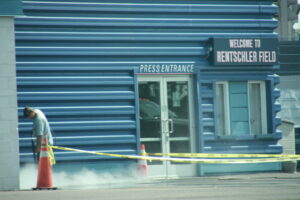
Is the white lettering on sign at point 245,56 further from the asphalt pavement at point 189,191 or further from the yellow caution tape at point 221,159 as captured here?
the asphalt pavement at point 189,191

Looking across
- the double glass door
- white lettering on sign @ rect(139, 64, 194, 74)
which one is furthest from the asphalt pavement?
white lettering on sign @ rect(139, 64, 194, 74)

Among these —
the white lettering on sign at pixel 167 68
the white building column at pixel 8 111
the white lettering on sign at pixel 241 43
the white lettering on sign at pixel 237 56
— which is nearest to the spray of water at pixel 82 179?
the white building column at pixel 8 111

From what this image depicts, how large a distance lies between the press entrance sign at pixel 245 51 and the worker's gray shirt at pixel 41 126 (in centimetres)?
412

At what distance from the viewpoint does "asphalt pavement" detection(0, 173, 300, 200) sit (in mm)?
11727

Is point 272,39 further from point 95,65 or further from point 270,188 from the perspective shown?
point 270,188

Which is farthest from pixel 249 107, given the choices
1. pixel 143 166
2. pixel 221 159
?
pixel 143 166

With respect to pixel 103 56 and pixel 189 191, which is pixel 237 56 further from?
pixel 189 191

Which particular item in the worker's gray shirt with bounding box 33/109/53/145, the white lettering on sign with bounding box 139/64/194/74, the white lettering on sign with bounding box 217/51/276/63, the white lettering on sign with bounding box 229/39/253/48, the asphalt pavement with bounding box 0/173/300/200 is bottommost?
the asphalt pavement with bounding box 0/173/300/200

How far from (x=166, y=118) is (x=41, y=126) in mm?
3252

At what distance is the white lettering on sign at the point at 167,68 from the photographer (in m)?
16.8

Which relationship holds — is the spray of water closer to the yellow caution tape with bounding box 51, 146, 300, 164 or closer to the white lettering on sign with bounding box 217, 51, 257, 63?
the yellow caution tape with bounding box 51, 146, 300, 164

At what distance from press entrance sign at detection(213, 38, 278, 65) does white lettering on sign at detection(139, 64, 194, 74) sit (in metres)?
0.58

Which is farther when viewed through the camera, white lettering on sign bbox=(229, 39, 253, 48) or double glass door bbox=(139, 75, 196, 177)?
white lettering on sign bbox=(229, 39, 253, 48)

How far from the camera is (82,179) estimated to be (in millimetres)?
16094
